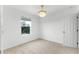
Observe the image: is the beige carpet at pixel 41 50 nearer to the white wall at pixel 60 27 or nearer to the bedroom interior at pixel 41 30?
the bedroom interior at pixel 41 30

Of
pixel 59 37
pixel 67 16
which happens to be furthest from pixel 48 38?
pixel 67 16

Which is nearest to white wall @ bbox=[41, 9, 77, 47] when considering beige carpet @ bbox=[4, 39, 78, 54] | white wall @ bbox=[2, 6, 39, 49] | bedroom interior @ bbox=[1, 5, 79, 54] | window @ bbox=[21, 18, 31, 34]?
bedroom interior @ bbox=[1, 5, 79, 54]

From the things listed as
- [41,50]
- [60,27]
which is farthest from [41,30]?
[41,50]

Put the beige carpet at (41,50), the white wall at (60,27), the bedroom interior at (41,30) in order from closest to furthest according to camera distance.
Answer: the beige carpet at (41,50), the bedroom interior at (41,30), the white wall at (60,27)

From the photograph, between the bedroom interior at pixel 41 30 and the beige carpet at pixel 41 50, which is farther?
the bedroom interior at pixel 41 30

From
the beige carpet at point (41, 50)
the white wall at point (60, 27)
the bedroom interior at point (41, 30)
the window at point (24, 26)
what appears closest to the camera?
the beige carpet at point (41, 50)

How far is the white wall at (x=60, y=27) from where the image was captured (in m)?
3.76

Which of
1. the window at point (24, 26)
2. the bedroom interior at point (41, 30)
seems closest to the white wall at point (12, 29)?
the bedroom interior at point (41, 30)

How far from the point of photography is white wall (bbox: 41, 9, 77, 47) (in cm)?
376

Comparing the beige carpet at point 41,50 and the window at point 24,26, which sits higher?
the window at point 24,26

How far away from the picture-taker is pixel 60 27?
4434 mm

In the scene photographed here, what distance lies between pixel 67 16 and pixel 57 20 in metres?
0.86

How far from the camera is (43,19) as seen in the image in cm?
498
